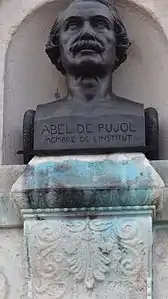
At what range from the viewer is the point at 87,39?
4270 millimetres

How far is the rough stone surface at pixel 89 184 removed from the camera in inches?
154

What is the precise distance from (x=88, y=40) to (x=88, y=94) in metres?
0.24

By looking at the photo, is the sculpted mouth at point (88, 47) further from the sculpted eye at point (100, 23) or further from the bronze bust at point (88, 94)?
the sculpted eye at point (100, 23)

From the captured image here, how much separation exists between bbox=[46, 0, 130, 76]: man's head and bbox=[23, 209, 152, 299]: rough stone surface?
2.44ft

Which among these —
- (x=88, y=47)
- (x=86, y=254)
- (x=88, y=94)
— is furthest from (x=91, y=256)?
(x=88, y=47)

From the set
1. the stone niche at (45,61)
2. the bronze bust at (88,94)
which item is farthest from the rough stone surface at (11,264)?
the stone niche at (45,61)

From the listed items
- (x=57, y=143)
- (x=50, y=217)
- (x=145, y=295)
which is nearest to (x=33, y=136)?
(x=57, y=143)

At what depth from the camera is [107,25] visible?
437cm

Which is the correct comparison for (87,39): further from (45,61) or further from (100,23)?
(45,61)

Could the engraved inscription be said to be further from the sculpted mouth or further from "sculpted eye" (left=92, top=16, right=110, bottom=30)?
"sculpted eye" (left=92, top=16, right=110, bottom=30)

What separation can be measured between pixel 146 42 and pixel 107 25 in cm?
46

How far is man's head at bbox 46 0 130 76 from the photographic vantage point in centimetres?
427

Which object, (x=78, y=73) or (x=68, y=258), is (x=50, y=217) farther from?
(x=78, y=73)

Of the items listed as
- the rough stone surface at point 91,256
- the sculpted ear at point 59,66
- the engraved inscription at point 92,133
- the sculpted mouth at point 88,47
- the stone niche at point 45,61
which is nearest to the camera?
the rough stone surface at point 91,256
